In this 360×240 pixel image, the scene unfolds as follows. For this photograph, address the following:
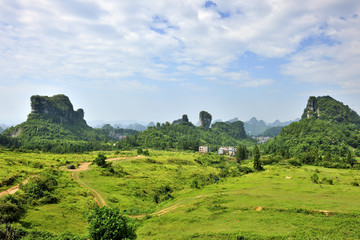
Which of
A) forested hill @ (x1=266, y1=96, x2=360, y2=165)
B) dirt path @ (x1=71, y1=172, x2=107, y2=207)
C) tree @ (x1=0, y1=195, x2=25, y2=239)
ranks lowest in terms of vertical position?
dirt path @ (x1=71, y1=172, x2=107, y2=207)

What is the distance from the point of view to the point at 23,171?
55344 mm

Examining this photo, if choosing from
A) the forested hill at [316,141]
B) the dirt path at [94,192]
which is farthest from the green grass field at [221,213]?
the forested hill at [316,141]

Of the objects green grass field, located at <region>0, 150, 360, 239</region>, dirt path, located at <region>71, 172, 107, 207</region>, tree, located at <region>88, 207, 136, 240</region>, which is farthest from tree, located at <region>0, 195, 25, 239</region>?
dirt path, located at <region>71, 172, 107, 207</region>

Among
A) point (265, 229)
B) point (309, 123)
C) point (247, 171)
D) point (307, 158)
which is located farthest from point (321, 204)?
point (309, 123)

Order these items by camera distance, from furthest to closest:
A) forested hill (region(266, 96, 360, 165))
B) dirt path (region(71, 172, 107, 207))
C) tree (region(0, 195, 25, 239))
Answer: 1. forested hill (region(266, 96, 360, 165))
2. dirt path (region(71, 172, 107, 207))
3. tree (region(0, 195, 25, 239))

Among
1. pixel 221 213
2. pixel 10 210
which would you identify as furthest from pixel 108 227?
pixel 221 213

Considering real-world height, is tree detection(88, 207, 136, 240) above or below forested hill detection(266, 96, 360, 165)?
below

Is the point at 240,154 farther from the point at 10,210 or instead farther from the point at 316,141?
the point at 10,210

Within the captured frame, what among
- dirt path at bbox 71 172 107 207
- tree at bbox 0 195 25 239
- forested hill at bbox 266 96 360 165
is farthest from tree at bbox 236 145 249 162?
tree at bbox 0 195 25 239

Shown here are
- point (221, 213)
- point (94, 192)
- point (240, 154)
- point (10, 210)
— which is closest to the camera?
point (10, 210)

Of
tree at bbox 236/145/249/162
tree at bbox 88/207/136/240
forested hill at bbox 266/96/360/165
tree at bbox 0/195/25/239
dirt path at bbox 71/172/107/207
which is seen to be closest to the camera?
tree at bbox 88/207/136/240

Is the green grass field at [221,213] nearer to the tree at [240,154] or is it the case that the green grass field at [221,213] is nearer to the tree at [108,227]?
the tree at [108,227]

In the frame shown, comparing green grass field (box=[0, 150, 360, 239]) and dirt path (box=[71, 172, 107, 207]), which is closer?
green grass field (box=[0, 150, 360, 239])

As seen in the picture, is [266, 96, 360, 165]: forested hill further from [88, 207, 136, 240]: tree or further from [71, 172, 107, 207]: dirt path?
[88, 207, 136, 240]: tree
